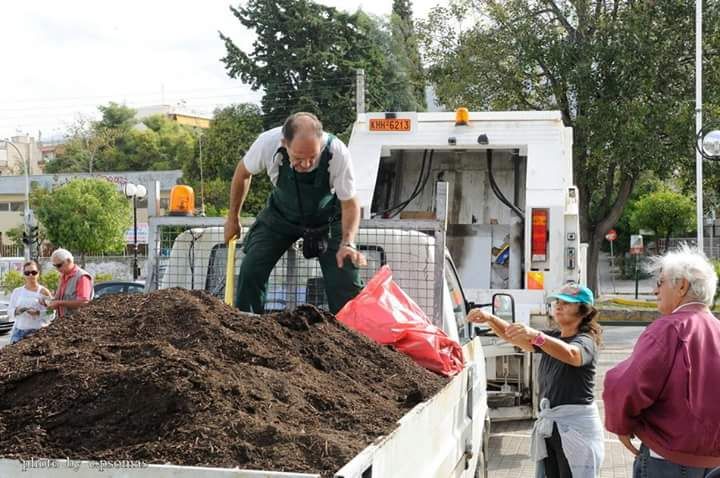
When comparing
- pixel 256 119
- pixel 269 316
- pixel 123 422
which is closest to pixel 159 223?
pixel 269 316

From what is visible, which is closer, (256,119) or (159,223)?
(159,223)

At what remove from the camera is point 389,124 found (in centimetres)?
1006

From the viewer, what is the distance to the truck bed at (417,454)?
2.59 m

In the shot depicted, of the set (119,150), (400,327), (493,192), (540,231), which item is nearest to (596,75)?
(493,192)

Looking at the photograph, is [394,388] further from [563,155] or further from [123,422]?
[563,155]

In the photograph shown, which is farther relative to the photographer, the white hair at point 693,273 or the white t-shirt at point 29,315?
the white t-shirt at point 29,315

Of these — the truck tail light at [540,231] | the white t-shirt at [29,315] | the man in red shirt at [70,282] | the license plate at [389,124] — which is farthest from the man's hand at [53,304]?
the truck tail light at [540,231]

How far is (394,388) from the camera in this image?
3867 millimetres

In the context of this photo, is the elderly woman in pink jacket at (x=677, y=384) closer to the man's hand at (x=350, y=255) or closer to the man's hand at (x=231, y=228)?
the man's hand at (x=350, y=255)

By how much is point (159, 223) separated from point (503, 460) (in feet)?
11.9

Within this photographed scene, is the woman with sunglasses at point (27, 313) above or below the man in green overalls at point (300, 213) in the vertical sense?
below

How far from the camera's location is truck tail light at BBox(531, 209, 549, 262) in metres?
9.08

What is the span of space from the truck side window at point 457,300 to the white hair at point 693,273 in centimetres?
213

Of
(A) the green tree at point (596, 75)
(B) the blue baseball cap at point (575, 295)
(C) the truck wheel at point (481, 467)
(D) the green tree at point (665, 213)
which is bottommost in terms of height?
(C) the truck wheel at point (481, 467)
